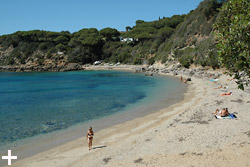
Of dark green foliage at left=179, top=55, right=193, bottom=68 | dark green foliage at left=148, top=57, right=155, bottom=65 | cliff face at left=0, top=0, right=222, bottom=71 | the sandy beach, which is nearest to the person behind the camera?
the sandy beach

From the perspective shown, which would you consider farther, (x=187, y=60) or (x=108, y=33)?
(x=108, y=33)

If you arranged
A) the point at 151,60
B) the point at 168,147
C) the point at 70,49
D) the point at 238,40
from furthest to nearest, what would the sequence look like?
1. the point at 70,49
2. the point at 151,60
3. the point at 168,147
4. the point at 238,40

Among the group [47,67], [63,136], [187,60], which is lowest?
[63,136]

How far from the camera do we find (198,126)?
43.8 feet

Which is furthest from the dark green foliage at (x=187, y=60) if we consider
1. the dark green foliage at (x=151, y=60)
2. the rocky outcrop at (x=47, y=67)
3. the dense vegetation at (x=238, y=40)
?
the rocky outcrop at (x=47, y=67)

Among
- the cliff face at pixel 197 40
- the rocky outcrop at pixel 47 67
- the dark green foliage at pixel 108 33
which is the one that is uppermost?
the dark green foliage at pixel 108 33

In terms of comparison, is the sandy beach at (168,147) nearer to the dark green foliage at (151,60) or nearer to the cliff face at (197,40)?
the cliff face at (197,40)

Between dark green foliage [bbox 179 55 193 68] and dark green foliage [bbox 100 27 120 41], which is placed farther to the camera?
dark green foliage [bbox 100 27 120 41]

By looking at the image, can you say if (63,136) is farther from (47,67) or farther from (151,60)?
(47,67)

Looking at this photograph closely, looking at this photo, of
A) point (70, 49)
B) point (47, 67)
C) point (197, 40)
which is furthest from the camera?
point (70, 49)

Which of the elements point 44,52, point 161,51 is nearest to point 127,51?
point 161,51

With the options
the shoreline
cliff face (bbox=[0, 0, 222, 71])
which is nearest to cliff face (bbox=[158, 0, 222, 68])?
cliff face (bbox=[0, 0, 222, 71])

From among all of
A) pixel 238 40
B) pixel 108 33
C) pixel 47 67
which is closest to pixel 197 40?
pixel 238 40

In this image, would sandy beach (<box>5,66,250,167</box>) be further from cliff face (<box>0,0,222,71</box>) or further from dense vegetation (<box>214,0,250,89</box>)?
cliff face (<box>0,0,222,71</box>)
